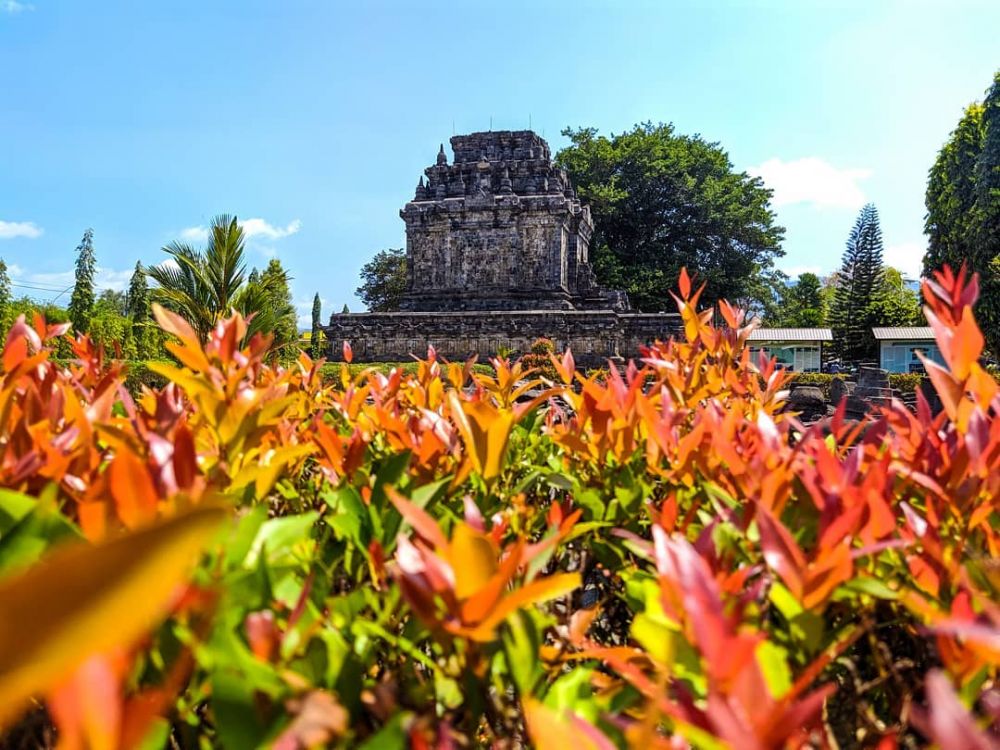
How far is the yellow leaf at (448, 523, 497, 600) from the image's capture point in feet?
2.10

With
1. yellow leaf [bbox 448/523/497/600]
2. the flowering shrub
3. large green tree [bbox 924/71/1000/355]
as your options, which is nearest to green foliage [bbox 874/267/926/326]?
large green tree [bbox 924/71/1000/355]

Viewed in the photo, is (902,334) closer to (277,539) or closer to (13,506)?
(277,539)

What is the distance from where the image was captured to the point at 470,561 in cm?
A: 64

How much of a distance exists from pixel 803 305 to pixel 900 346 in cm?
1675

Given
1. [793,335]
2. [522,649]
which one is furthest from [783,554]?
[793,335]

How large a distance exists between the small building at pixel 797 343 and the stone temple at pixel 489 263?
971 centimetres

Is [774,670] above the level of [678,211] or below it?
below

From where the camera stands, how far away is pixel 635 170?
3241cm

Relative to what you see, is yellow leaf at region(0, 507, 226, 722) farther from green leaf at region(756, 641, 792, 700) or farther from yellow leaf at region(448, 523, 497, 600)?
green leaf at region(756, 641, 792, 700)

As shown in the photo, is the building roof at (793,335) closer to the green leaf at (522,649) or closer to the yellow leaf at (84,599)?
the green leaf at (522,649)

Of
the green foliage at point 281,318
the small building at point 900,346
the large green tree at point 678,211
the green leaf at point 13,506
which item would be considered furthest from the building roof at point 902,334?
the green leaf at point 13,506

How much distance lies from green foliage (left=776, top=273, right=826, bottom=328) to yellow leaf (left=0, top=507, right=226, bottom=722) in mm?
44847

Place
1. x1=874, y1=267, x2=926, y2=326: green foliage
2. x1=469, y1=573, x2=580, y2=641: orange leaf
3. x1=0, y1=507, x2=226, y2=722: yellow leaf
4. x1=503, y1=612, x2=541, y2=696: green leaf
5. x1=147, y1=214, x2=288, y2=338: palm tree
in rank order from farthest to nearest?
x1=874, y1=267, x2=926, y2=326: green foliage
x1=147, y1=214, x2=288, y2=338: palm tree
x1=503, y1=612, x2=541, y2=696: green leaf
x1=469, y1=573, x2=580, y2=641: orange leaf
x1=0, y1=507, x2=226, y2=722: yellow leaf

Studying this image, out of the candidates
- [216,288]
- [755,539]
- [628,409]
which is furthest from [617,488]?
[216,288]
